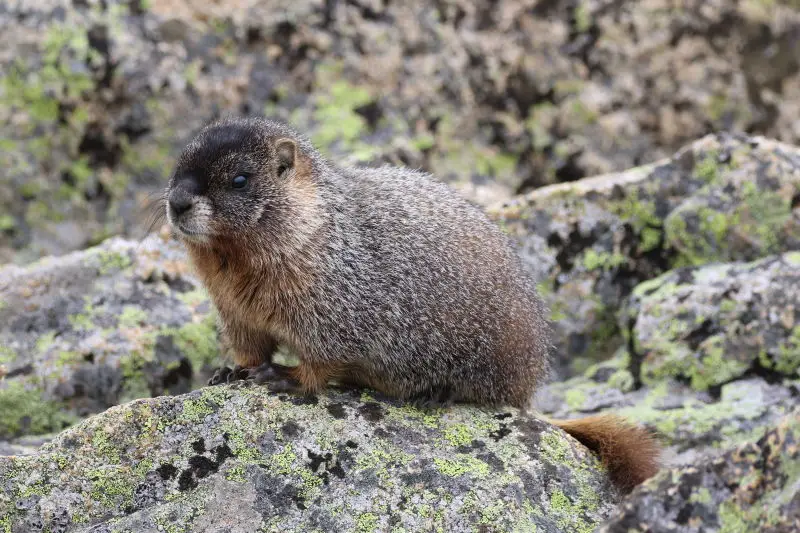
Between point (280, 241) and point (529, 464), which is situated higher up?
point (280, 241)

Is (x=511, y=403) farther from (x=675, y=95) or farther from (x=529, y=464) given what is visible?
(x=675, y=95)

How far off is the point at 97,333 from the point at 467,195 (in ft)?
11.6

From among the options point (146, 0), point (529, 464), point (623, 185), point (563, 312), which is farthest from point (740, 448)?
point (146, 0)

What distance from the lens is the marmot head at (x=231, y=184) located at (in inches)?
210

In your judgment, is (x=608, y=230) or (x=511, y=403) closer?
(x=511, y=403)

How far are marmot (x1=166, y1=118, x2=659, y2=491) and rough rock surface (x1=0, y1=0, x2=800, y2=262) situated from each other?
3.03 meters

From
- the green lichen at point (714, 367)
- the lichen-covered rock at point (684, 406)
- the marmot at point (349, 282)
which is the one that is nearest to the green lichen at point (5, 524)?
the marmot at point (349, 282)

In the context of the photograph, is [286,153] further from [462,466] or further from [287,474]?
[462,466]

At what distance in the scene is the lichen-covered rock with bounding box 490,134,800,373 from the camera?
7.41 m

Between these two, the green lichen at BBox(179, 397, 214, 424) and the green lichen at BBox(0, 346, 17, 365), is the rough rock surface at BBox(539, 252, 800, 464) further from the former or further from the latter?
the green lichen at BBox(0, 346, 17, 365)

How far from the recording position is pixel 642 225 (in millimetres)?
7676

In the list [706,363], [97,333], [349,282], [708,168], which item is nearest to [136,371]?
[97,333]

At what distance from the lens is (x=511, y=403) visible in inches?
233

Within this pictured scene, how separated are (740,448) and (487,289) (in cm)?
245
